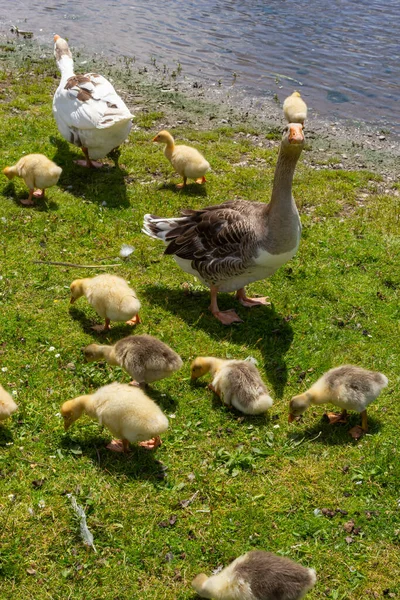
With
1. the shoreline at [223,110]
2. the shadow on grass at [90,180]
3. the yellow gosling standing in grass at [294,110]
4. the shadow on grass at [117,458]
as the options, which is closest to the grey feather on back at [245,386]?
the shadow on grass at [117,458]

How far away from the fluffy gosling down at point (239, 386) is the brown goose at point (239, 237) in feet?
4.66

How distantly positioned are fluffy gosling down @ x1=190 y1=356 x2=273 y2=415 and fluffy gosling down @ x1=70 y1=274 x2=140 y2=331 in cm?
114

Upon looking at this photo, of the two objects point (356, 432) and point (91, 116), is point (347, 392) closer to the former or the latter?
point (356, 432)

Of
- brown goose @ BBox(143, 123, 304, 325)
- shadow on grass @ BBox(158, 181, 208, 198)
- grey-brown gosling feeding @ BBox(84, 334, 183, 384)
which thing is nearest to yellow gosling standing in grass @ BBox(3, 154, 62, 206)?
shadow on grass @ BBox(158, 181, 208, 198)

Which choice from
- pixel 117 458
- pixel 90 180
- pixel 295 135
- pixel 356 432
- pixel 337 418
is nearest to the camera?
pixel 117 458

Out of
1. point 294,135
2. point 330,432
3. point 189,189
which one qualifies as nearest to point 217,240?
point 294,135

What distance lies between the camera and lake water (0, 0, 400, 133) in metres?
17.9

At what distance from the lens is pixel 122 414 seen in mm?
5859

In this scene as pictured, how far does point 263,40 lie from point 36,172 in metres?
13.8

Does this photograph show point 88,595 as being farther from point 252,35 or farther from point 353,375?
point 252,35

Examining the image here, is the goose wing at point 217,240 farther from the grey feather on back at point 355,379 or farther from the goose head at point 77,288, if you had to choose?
the grey feather on back at point 355,379

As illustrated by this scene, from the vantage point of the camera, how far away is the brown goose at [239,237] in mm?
7906

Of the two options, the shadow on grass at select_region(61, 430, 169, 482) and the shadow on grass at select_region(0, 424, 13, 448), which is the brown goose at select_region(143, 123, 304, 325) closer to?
the shadow on grass at select_region(61, 430, 169, 482)

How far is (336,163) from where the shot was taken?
1394 cm
